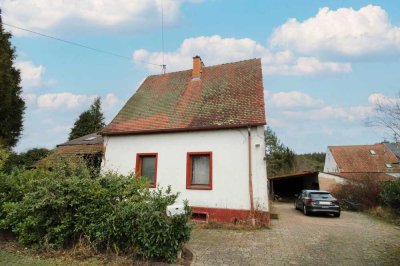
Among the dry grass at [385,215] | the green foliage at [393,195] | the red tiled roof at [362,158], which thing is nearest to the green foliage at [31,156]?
the dry grass at [385,215]

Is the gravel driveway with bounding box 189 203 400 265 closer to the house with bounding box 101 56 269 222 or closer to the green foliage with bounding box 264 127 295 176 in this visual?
the house with bounding box 101 56 269 222

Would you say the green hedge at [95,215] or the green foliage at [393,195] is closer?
the green hedge at [95,215]

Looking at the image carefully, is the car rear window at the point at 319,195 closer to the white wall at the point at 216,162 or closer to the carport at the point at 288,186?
the white wall at the point at 216,162

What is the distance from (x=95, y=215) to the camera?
7.80m

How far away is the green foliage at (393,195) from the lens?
56.8 feet

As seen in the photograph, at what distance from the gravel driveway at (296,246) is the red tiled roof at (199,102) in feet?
14.9

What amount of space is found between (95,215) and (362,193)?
19650 millimetres

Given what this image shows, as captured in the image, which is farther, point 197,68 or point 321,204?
point 197,68

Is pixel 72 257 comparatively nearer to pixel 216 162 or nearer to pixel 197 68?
pixel 216 162

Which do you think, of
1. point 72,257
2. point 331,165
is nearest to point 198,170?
point 72,257

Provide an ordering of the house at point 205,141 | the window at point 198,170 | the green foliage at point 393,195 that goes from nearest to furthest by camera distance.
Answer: the house at point 205,141 < the window at point 198,170 < the green foliage at point 393,195

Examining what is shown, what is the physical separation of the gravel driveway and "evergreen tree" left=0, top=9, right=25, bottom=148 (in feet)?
53.9

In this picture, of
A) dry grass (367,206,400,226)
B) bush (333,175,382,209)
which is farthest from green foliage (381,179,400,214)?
bush (333,175,382,209)

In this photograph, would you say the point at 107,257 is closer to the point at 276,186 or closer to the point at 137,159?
the point at 137,159
